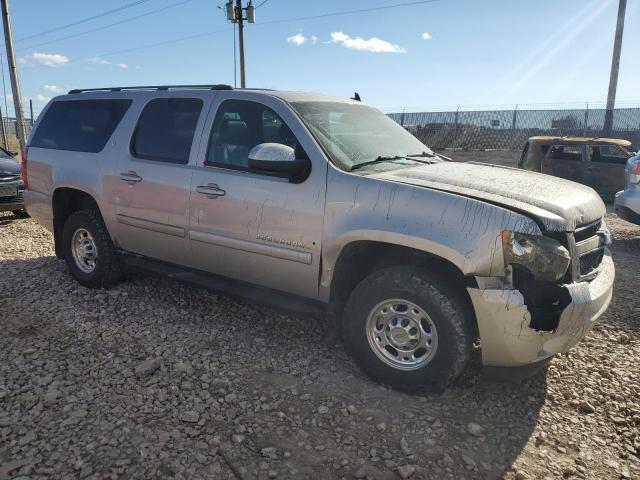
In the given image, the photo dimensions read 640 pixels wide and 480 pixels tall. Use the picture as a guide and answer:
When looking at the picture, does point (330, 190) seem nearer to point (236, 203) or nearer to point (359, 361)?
point (236, 203)

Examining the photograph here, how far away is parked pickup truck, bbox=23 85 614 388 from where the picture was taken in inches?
108

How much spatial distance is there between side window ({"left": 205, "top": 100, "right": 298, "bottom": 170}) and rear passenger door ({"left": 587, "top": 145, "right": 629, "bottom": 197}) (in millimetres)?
10151

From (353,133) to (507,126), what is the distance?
22.3 metres

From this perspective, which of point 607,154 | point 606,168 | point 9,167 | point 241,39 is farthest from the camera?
point 241,39

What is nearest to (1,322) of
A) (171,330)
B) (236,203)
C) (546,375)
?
(171,330)

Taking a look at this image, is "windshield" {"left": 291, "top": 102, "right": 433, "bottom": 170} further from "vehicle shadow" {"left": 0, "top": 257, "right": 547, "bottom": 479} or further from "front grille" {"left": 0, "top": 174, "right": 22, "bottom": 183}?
"front grille" {"left": 0, "top": 174, "right": 22, "bottom": 183}

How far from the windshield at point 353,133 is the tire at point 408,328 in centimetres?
87

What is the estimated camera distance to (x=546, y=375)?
345cm

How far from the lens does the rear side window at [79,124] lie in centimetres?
470

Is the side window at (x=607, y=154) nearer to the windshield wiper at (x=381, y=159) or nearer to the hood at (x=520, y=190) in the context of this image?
the hood at (x=520, y=190)

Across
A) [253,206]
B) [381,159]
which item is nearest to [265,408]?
[253,206]

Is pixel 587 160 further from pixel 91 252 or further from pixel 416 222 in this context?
pixel 91 252

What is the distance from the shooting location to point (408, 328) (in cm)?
306

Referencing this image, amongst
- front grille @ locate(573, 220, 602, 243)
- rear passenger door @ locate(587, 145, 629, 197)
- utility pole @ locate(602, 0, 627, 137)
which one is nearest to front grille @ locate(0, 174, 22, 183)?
front grille @ locate(573, 220, 602, 243)
